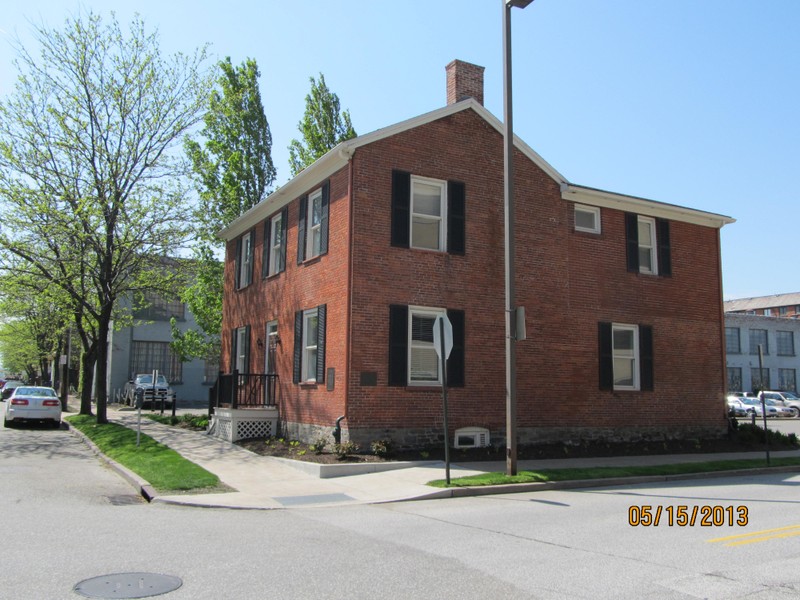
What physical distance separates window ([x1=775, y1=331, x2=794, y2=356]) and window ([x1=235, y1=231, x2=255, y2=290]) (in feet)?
157

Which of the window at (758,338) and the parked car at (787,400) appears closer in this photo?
the parked car at (787,400)

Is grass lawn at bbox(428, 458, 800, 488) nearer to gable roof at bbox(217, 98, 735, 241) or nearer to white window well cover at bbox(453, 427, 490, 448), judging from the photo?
white window well cover at bbox(453, 427, 490, 448)

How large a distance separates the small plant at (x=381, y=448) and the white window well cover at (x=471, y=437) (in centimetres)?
182

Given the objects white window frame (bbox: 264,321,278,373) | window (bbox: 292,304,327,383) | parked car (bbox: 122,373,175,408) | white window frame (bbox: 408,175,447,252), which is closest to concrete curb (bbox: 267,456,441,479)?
window (bbox: 292,304,327,383)

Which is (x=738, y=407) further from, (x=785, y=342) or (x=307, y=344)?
(x=307, y=344)

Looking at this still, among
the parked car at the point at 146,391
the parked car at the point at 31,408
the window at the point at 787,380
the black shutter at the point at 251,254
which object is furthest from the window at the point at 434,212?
the window at the point at 787,380

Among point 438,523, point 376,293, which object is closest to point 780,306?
point 376,293

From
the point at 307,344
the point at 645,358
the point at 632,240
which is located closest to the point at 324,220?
the point at 307,344

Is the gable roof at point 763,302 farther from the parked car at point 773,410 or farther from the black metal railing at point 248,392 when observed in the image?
the black metal railing at point 248,392

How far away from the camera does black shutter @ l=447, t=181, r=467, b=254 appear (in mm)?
16125

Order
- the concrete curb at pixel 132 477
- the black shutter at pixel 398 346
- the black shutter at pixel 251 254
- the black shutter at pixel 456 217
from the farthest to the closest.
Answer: the black shutter at pixel 251 254 → the black shutter at pixel 456 217 → the black shutter at pixel 398 346 → the concrete curb at pixel 132 477

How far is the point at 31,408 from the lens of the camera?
2425cm
